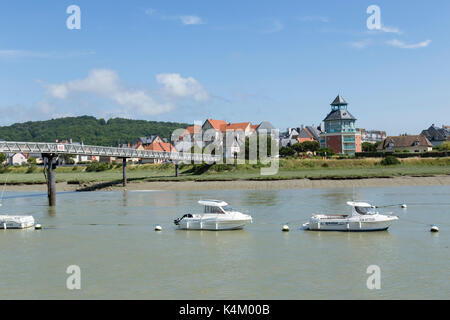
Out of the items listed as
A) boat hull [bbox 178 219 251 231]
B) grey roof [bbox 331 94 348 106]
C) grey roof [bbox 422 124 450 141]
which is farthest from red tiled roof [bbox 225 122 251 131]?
boat hull [bbox 178 219 251 231]

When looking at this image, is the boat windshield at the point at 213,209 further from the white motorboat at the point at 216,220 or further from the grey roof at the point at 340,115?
the grey roof at the point at 340,115

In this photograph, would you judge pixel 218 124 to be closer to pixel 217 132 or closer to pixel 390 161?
pixel 217 132

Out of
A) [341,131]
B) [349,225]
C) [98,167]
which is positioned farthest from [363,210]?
[98,167]

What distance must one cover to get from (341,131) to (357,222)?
112m

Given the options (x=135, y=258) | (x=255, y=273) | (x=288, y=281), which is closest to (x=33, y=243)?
(x=135, y=258)

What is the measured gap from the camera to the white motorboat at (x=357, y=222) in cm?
3503

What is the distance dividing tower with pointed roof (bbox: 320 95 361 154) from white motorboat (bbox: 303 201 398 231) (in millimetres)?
109683

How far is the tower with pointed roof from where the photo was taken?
143 metres

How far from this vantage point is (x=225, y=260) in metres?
27.1

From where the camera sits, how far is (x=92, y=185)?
309ft

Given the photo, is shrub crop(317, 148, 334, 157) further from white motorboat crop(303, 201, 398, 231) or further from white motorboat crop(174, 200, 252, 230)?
white motorboat crop(174, 200, 252, 230)

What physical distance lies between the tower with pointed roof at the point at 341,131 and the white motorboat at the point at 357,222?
10968 cm
